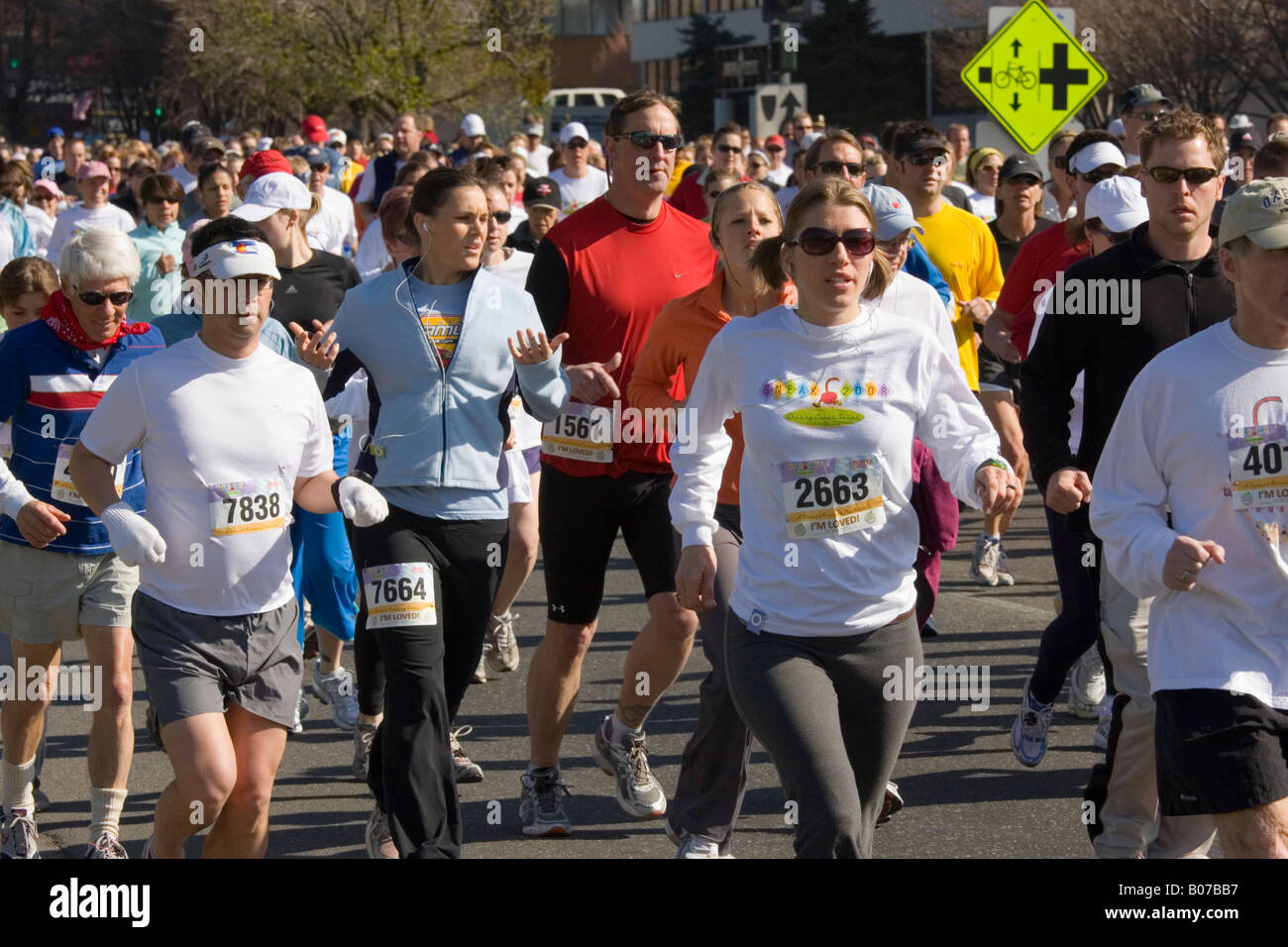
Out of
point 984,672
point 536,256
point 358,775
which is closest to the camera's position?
point 536,256

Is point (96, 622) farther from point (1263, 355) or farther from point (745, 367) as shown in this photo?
point (1263, 355)

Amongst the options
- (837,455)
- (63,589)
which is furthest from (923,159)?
(837,455)

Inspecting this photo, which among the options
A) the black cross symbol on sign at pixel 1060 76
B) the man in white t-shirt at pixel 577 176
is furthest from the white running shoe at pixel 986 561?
the man in white t-shirt at pixel 577 176

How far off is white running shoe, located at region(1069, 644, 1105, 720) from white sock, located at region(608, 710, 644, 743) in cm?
214

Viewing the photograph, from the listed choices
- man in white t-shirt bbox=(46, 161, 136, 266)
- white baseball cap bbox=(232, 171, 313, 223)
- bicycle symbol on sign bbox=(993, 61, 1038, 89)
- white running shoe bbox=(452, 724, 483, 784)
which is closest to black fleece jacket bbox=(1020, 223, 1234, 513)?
white running shoe bbox=(452, 724, 483, 784)

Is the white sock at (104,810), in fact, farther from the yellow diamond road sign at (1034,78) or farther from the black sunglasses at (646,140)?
the yellow diamond road sign at (1034,78)

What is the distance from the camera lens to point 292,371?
5.38 m

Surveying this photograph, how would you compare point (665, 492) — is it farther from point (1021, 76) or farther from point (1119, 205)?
point (1021, 76)

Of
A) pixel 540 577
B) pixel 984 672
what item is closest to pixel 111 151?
pixel 540 577

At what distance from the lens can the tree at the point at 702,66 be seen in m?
67.1

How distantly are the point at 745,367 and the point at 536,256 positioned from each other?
203cm

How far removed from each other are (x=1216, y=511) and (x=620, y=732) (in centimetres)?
287

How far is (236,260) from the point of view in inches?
208

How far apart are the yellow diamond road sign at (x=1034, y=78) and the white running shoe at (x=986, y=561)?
17.2 feet
